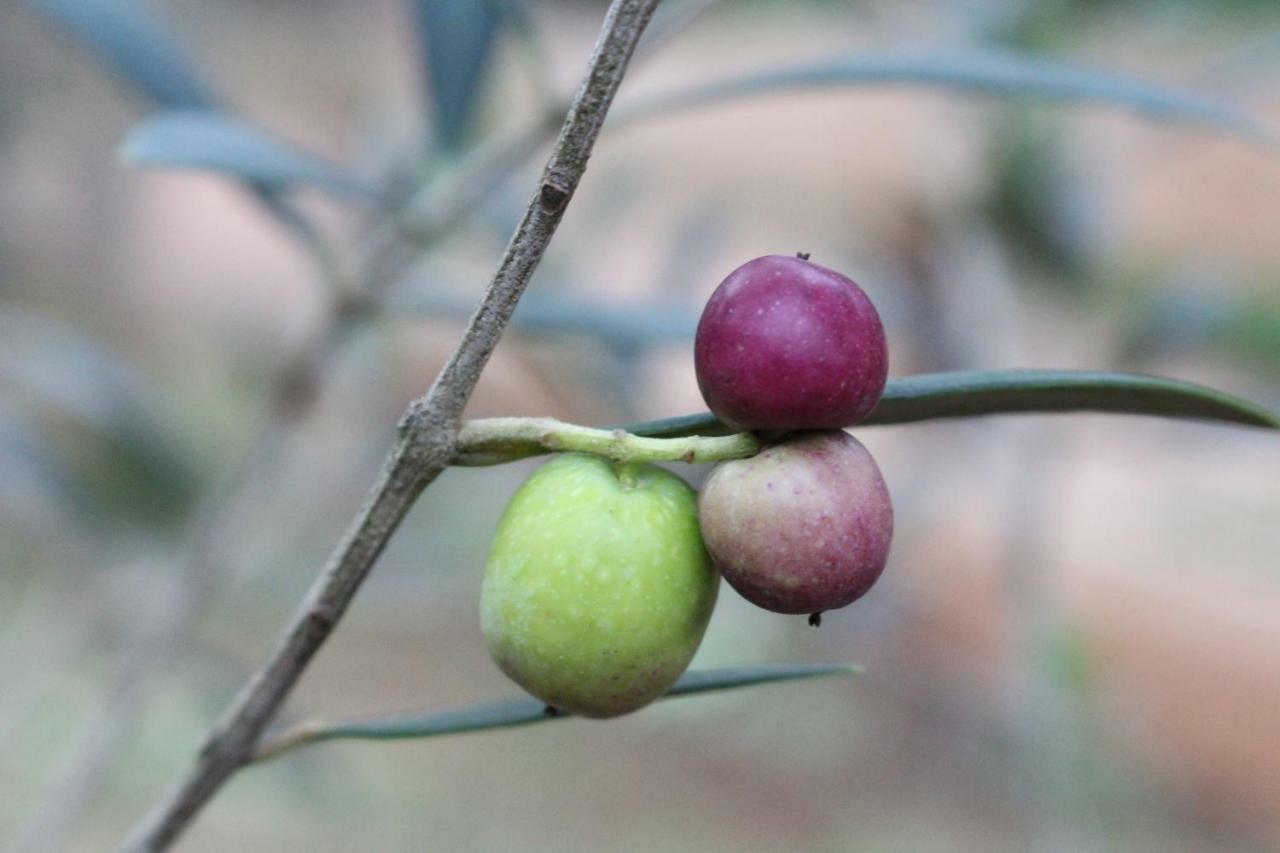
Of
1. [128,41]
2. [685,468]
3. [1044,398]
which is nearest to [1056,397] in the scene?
[1044,398]

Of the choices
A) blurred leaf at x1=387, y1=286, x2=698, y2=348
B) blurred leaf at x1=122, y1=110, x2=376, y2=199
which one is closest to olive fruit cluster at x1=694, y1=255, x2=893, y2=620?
blurred leaf at x1=122, y1=110, x2=376, y2=199

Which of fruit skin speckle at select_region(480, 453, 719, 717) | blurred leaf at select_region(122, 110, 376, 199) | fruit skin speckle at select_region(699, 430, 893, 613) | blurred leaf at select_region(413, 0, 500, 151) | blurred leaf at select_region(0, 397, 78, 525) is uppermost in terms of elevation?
blurred leaf at select_region(413, 0, 500, 151)

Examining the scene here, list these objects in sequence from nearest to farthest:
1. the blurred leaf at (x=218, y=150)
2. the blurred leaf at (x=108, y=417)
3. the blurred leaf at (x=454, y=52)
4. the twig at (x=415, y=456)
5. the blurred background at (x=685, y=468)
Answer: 1. the twig at (x=415, y=456)
2. the blurred leaf at (x=218, y=150)
3. the blurred leaf at (x=454, y=52)
4. the blurred background at (x=685, y=468)
5. the blurred leaf at (x=108, y=417)

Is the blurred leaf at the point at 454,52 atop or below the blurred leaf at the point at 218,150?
atop

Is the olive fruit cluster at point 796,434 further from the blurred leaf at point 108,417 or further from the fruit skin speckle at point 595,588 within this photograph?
the blurred leaf at point 108,417

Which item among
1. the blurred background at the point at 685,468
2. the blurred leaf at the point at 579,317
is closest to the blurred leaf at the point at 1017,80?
the blurred background at the point at 685,468

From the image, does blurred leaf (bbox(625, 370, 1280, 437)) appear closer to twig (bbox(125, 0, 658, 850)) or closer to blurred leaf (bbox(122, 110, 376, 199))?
twig (bbox(125, 0, 658, 850))
